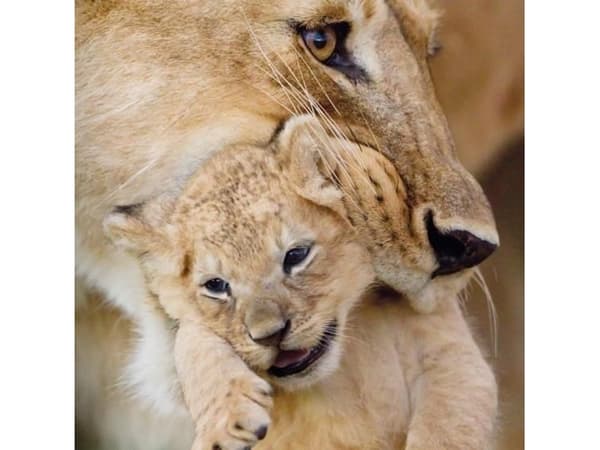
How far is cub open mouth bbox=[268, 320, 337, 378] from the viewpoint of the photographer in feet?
4.93

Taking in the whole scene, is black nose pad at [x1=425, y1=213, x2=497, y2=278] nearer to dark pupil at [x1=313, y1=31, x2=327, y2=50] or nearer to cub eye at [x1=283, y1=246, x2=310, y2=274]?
cub eye at [x1=283, y1=246, x2=310, y2=274]

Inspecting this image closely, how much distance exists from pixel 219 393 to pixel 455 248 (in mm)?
377

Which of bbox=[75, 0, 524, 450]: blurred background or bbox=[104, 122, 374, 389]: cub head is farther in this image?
bbox=[75, 0, 524, 450]: blurred background

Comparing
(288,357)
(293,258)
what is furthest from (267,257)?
(288,357)

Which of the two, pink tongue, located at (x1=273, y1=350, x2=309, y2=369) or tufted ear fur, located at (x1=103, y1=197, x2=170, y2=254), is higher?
tufted ear fur, located at (x1=103, y1=197, x2=170, y2=254)

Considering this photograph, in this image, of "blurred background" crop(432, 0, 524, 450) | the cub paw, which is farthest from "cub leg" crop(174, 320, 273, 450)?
"blurred background" crop(432, 0, 524, 450)

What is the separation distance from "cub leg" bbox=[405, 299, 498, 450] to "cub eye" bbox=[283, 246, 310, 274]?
194mm

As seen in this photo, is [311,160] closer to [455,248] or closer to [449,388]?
[455,248]

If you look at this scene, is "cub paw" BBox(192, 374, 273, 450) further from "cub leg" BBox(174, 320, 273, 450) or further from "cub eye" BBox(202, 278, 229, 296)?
"cub eye" BBox(202, 278, 229, 296)

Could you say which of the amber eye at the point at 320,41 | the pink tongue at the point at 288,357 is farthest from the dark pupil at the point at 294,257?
the amber eye at the point at 320,41

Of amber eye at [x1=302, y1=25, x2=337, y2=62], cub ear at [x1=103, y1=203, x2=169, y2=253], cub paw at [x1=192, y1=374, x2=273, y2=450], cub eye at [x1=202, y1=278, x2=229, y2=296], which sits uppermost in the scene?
amber eye at [x1=302, y1=25, x2=337, y2=62]

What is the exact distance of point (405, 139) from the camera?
1.55m

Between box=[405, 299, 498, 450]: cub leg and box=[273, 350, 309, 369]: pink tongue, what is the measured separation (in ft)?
0.56

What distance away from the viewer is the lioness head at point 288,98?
5.05 feet
